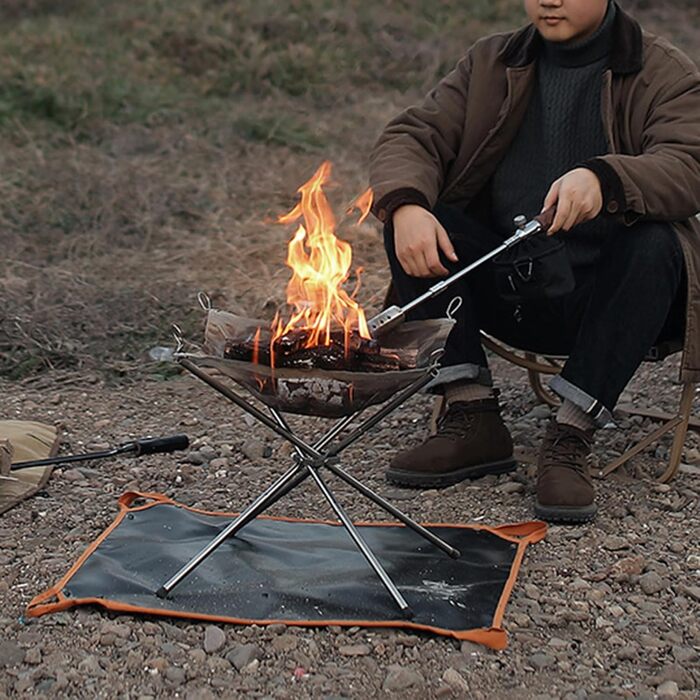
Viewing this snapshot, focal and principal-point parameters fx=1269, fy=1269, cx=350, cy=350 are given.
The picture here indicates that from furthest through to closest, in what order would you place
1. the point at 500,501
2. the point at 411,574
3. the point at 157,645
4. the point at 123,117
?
1. the point at 123,117
2. the point at 500,501
3. the point at 411,574
4. the point at 157,645

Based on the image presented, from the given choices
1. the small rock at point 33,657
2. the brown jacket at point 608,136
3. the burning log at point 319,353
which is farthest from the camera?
the brown jacket at point 608,136

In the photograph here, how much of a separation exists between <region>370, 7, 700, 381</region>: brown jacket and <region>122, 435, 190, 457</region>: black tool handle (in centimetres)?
99

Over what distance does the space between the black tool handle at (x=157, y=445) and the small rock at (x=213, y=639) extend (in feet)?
3.66

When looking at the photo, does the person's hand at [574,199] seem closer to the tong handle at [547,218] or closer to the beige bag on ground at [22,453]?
the tong handle at [547,218]

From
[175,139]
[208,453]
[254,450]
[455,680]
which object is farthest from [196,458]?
[175,139]

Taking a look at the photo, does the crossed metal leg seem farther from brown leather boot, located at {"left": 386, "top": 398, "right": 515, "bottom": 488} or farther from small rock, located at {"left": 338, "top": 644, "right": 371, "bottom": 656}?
brown leather boot, located at {"left": 386, "top": 398, "right": 515, "bottom": 488}

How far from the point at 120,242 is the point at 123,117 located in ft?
7.46

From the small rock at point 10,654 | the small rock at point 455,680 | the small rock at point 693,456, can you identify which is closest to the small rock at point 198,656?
the small rock at point 10,654

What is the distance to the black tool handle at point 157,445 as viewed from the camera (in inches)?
153

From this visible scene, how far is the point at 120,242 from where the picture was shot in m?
6.69

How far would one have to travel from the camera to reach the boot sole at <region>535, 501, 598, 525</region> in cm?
346

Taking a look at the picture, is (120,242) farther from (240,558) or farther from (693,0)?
(693,0)

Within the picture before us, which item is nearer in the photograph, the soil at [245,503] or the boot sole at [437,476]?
the soil at [245,503]

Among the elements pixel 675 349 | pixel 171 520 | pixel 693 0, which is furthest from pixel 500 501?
pixel 693 0
